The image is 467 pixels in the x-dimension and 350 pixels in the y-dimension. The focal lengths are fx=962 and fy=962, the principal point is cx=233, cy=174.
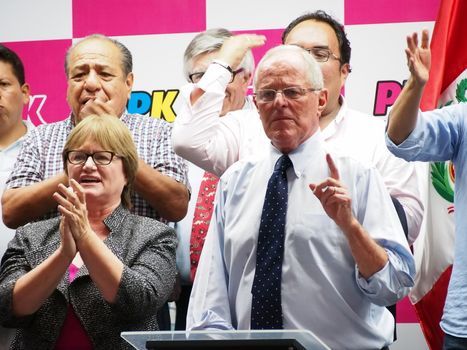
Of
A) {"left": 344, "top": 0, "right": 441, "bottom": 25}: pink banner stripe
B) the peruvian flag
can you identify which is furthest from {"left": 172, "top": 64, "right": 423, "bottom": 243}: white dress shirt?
{"left": 344, "top": 0, "right": 441, "bottom": 25}: pink banner stripe

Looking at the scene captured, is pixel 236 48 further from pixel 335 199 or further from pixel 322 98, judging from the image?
pixel 335 199

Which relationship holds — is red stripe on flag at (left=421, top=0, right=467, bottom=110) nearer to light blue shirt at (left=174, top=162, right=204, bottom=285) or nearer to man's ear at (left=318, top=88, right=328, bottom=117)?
light blue shirt at (left=174, top=162, right=204, bottom=285)

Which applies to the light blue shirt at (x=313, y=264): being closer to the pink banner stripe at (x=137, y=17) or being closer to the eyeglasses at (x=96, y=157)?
the eyeglasses at (x=96, y=157)

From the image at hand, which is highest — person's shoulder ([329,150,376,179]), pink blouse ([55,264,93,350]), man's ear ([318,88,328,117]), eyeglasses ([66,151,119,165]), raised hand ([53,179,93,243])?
man's ear ([318,88,328,117])

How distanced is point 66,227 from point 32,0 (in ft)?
6.90

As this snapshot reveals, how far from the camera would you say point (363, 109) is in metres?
4.24

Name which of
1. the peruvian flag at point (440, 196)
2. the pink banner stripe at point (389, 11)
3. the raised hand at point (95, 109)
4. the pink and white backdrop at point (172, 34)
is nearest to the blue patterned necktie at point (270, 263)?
the raised hand at point (95, 109)

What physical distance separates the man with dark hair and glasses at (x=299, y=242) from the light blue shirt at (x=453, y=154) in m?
0.17

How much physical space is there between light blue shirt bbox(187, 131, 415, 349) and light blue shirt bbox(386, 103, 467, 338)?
0.17 metres

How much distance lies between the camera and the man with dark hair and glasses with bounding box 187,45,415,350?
8.50 ft

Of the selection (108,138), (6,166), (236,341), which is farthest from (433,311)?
(236,341)

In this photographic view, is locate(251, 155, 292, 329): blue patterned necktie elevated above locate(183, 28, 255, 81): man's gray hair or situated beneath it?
situated beneath

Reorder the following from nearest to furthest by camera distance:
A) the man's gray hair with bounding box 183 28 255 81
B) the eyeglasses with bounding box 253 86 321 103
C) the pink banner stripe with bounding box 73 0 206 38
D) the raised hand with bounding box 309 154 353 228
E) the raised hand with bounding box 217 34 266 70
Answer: the raised hand with bounding box 309 154 353 228
the eyeglasses with bounding box 253 86 321 103
the raised hand with bounding box 217 34 266 70
the man's gray hair with bounding box 183 28 255 81
the pink banner stripe with bounding box 73 0 206 38

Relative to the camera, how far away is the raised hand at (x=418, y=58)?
264 centimetres
